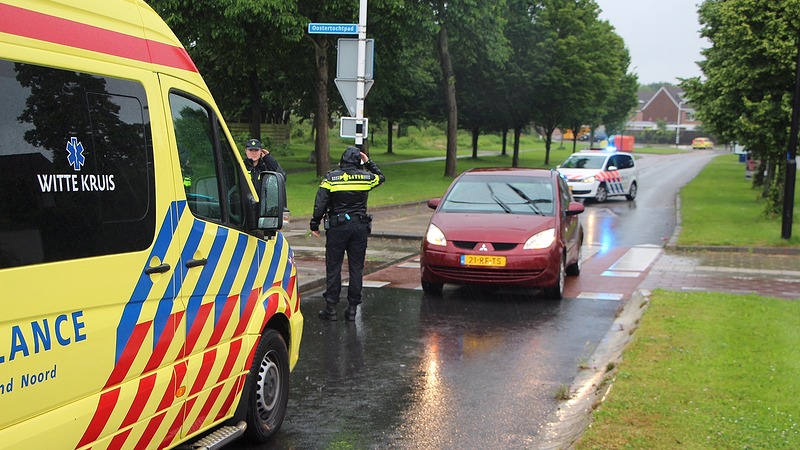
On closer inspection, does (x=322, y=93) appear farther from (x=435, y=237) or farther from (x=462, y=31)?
(x=435, y=237)

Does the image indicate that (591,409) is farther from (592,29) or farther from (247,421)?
(592,29)

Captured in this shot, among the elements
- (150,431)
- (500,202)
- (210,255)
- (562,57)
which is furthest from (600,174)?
(150,431)

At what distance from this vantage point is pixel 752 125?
1888cm

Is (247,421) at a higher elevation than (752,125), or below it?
below

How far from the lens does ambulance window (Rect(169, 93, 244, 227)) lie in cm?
454

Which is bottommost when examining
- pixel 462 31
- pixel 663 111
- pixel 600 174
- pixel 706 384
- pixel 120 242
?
pixel 706 384

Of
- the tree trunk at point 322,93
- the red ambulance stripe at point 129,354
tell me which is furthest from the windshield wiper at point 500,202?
the tree trunk at point 322,93

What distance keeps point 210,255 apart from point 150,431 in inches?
40.1

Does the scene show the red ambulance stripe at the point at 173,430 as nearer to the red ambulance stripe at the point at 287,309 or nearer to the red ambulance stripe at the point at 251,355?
the red ambulance stripe at the point at 251,355

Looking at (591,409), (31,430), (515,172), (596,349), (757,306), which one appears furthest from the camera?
(515,172)

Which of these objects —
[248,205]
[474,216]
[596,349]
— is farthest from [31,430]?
[474,216]

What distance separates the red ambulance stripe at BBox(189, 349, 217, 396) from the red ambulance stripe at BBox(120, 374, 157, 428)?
0.40 metres

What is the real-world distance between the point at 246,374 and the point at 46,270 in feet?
6.52

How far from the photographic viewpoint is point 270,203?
529cm
